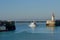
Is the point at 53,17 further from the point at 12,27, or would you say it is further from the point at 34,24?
the point at 12,27

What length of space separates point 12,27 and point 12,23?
4.55ft

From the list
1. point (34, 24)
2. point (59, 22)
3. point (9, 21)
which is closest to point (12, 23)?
point (9, 21)

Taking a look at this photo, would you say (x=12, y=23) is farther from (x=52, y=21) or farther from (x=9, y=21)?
(x=52, y=21)

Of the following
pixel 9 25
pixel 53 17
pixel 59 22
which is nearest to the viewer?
pixel 9 25

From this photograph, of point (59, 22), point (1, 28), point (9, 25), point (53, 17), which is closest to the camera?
point (1, 28)

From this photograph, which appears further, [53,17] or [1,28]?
[53,17]

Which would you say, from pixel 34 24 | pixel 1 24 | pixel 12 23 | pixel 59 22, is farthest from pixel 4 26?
pixel 59 22

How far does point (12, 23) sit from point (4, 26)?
3.21 meters

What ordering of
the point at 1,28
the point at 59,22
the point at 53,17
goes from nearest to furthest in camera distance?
1. the point at 1,28
2. the point at 53,17
3. the point at 59,22

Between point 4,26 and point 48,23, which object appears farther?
point 48,23

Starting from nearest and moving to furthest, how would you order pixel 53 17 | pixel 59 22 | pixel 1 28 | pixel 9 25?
pixel 1 28 < pixel 9 25 < pixel 53 17 < pixel 59 22

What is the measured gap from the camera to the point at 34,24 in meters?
42.8

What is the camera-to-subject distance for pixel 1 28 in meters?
29.3

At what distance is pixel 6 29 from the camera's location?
99.1ft
